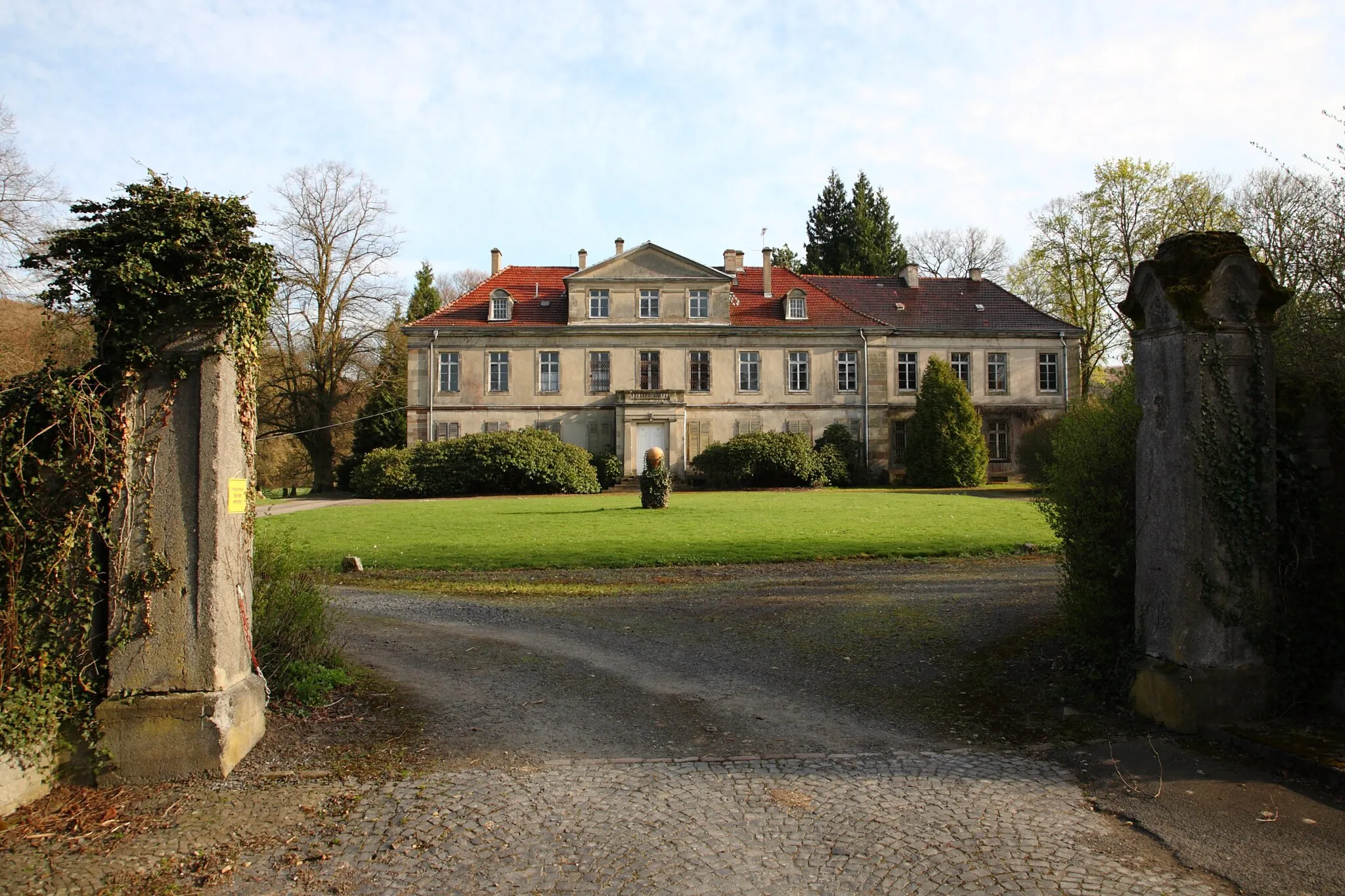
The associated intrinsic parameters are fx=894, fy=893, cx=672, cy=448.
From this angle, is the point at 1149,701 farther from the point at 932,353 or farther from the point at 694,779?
the point at 932,353

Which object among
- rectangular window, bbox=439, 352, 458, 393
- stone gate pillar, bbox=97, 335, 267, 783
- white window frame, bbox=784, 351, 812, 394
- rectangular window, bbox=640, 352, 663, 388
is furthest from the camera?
white window frame, bbox=784, 351, 812, 394

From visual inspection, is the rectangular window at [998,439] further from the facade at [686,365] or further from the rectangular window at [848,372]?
the rectangular window at [848,372]

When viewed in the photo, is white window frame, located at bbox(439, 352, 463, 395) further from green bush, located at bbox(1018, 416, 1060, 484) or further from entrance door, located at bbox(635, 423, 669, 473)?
green bush, located at bbox(1018, 416, 1060, 484)

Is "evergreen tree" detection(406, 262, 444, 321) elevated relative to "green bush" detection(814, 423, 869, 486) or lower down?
elevated

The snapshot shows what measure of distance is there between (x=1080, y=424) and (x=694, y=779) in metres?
→ 3.76

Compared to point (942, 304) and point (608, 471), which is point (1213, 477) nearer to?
point (608, 471)

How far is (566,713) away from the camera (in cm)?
574

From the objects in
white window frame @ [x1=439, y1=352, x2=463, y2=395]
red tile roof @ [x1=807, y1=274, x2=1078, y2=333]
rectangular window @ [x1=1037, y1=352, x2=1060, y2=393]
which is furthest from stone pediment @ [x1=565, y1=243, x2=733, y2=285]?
rectangular window @ [x1=1037, y1=352, x2=1060, y2=393]

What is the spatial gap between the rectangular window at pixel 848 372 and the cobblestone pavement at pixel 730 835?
119ft

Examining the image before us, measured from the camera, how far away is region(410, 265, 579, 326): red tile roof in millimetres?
39656

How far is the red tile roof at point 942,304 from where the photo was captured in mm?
41500

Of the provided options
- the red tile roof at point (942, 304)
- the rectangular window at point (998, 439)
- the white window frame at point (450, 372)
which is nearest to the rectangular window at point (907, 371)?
the red tile roof at point (942, 304)

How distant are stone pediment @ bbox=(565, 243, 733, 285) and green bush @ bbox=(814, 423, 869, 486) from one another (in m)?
8.17

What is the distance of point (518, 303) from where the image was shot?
4075cm
